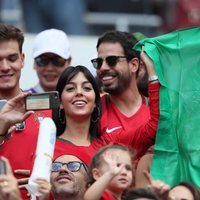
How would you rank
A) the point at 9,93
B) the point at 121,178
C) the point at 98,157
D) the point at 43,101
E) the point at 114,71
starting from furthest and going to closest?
1. the point at 114,71
2. the point at 9,93
3. the point at 43,101
4. the point at 98,157
5. the point at 121,178

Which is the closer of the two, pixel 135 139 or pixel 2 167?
pixel 2 167

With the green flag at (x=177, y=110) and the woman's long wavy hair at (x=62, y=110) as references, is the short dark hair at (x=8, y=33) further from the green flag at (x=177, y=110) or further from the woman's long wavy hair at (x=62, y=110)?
the green flag at (x=177, y=110)

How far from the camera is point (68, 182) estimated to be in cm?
966

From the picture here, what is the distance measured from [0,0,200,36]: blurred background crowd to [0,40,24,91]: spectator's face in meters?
5.23

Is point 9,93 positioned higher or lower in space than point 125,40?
lower

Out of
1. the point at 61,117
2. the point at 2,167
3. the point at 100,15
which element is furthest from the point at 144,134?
the point at 100,15

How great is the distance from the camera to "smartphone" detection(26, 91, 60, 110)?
982 cm

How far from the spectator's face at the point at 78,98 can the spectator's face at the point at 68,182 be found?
62 cm

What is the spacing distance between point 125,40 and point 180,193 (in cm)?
230

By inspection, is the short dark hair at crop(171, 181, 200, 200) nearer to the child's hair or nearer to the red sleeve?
the child's hair

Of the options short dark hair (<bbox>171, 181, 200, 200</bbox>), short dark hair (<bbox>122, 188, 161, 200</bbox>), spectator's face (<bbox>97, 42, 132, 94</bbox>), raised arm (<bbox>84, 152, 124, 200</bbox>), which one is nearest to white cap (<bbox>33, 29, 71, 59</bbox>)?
spectator's face (<bbox>97, 42, 132, 94</bbox>)

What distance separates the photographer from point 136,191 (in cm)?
903

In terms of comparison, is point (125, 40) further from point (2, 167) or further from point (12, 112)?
point (2, 167)

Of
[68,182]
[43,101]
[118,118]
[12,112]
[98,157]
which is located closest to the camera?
[98,157]
